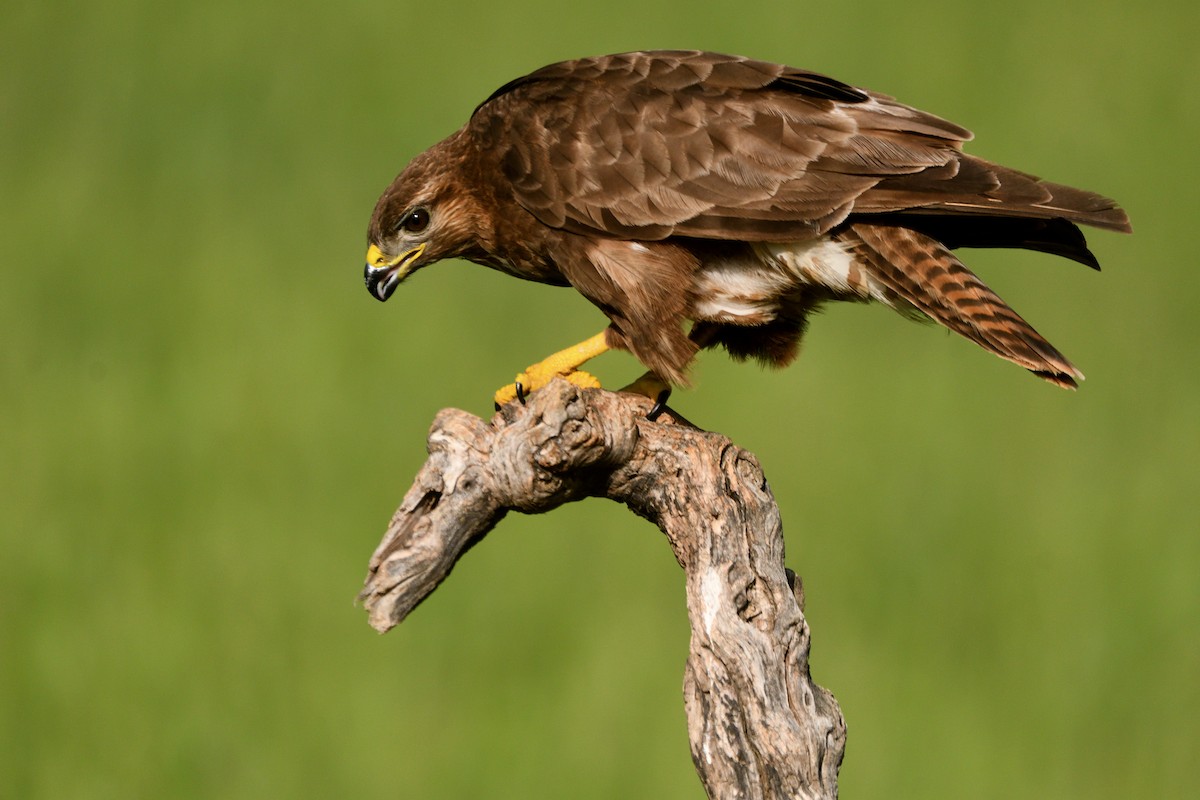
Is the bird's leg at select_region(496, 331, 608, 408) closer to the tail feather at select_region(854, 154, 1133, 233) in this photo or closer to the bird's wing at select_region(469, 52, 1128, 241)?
the bird's wing at select_region(469, 52, 1128, 241)

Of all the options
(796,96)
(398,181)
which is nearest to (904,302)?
(796,96)

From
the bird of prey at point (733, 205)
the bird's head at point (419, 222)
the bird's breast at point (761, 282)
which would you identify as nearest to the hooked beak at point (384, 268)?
the bird's head at point (419, 222)

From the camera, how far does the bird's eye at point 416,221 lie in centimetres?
640

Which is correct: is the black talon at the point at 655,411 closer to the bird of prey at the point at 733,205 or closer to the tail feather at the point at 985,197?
the bird of prey at the point at 733,205

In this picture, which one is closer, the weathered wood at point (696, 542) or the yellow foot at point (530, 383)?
the weathered wood at point (696, 542)

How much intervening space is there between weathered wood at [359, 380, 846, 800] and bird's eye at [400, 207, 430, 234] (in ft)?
4.86

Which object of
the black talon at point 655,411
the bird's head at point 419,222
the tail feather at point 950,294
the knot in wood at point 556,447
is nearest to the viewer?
the knot in wood at point 556,447

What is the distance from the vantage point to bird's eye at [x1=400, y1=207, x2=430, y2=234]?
6.40 meters

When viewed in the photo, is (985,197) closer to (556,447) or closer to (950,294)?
(950,294)

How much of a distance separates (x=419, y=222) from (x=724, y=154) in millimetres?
1317

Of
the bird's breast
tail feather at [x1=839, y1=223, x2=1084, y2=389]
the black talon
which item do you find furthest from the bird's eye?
tail feather at [x1=839, y1=223, x2=1084, y2=389]

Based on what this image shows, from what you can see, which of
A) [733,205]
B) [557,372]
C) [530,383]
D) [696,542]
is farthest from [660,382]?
[696,542]

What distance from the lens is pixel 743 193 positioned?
572cm

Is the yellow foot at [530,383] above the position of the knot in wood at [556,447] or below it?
above
